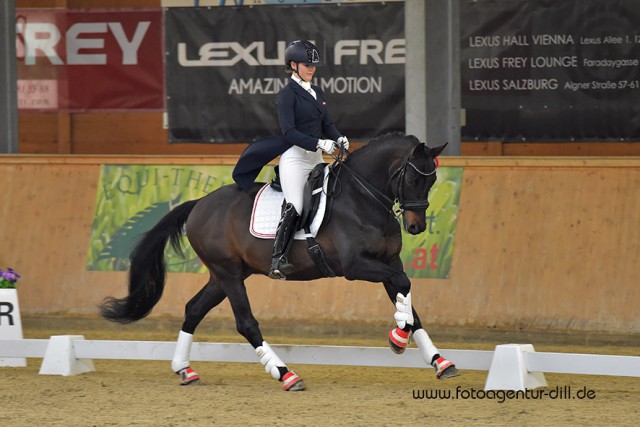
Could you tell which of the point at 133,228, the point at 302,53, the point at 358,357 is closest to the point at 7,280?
the point at 133,228

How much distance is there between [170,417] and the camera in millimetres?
7203

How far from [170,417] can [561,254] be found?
14.7 feet

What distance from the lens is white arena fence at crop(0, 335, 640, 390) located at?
296 inches

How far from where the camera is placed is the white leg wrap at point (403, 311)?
759 centimetres

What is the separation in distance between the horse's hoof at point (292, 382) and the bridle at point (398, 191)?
1316 millimetres

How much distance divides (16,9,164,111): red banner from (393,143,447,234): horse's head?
23.1ft

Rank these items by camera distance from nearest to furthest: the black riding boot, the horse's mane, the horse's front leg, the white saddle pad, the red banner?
the horse's front leg
the horse's mane
the black riding boot
the white saddle pad
the red banner

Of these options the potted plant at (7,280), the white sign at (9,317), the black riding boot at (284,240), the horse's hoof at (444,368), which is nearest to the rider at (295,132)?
the black riding boot at (284,240)

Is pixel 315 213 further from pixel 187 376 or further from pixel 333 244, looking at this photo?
pixel 187 376

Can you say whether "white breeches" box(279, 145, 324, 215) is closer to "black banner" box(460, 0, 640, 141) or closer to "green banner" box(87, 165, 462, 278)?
"green banner" box(87, 165, 462, 278)

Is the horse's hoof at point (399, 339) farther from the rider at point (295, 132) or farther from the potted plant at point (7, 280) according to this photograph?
the potted plant at point (7, 280)

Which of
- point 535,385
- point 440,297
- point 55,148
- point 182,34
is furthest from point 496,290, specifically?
point 55,148

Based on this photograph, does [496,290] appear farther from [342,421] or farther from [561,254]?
[342,421]

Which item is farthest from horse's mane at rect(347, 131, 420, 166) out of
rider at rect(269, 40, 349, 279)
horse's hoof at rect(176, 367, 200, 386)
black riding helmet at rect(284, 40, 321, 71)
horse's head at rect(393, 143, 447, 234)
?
horse's hoof at rect(176, 367, 200, 386)
